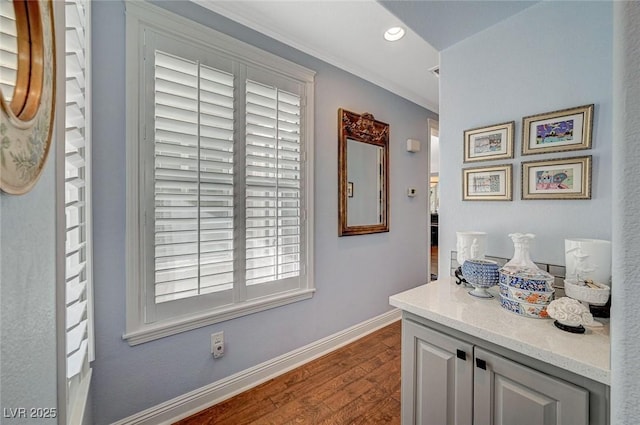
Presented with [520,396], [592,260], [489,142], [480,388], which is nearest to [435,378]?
[480,388]

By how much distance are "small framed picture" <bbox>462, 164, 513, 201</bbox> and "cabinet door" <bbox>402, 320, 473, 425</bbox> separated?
2.72ft

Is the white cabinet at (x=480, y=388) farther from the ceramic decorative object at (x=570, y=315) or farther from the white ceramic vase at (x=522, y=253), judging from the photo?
the white ceramic vase at (x=522, y=253)

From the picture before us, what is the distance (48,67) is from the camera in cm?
61

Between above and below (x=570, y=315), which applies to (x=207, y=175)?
above

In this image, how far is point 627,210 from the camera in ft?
1.57

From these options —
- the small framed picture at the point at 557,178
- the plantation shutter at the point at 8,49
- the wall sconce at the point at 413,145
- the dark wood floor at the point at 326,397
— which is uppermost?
the wall sconce at the point at 413,145

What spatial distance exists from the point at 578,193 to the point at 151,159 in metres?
2.16

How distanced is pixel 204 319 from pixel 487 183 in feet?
6.22

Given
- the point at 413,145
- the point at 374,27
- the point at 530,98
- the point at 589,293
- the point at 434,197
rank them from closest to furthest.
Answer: the point at 589,293, the point at 530,98, the point at 374,27, the point at 413,145, the point at 434,197

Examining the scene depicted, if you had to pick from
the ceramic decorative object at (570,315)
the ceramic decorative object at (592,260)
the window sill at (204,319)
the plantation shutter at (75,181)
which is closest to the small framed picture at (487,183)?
the ceramic decorative object at (592,260)

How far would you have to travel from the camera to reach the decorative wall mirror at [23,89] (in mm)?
471

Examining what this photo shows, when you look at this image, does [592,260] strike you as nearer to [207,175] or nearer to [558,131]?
[558,131]

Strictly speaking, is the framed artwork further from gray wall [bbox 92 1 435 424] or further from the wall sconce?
the wall sconce

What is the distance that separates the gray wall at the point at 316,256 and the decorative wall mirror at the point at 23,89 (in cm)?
93
